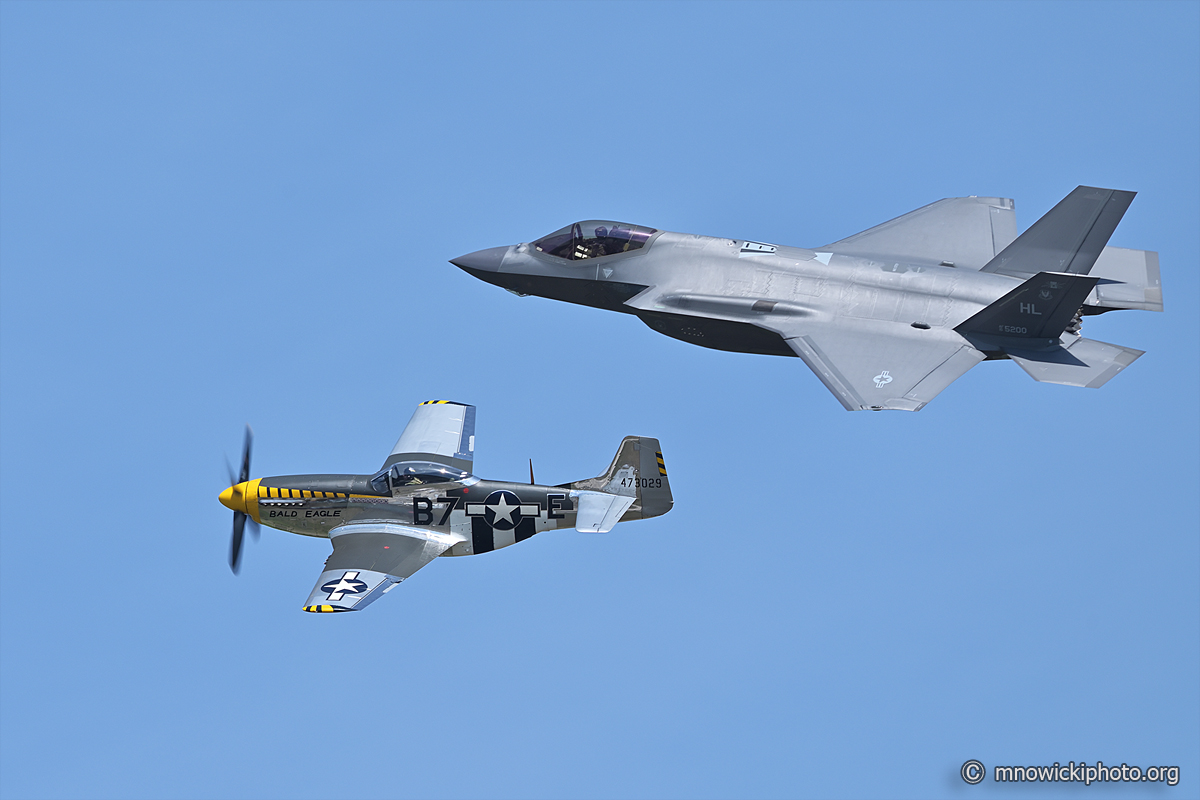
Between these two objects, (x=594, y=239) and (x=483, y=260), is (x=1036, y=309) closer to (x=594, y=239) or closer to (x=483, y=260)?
(x=594, y=239)

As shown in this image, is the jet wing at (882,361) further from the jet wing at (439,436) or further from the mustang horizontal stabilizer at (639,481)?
the jet wing at (439,436)

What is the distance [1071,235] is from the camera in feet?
91.6

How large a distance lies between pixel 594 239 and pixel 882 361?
21.8ft

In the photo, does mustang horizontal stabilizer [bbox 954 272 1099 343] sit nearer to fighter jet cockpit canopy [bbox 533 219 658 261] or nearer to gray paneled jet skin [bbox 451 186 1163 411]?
gray paneled jet skin [bbox 451 186 1163 411]

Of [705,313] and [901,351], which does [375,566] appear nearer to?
[705,313]

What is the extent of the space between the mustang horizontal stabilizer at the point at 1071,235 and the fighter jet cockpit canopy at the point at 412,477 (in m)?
10.0

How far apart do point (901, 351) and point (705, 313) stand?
3.74 m

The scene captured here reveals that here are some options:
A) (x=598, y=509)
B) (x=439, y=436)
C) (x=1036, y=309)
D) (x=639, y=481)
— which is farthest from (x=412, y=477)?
(x=1036, y=309)

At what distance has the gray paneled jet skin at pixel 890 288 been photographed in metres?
26.1

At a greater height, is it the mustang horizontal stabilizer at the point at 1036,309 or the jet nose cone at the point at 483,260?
the jet nose cone at the point at 483,260

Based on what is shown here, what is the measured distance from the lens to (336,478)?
94.1 feet

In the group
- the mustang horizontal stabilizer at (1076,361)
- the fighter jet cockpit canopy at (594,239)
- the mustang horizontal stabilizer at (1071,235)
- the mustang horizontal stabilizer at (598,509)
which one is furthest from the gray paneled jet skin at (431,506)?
the mustang horizontal stabilizer at (1071,235)

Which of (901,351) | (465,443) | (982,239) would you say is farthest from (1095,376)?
(465,443)

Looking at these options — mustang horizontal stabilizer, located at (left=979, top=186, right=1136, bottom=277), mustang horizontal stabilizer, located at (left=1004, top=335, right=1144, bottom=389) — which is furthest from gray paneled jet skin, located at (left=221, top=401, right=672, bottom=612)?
mustang horizontal stabilizer, located at (left=979, top=186, right=1136, bottom=277)
